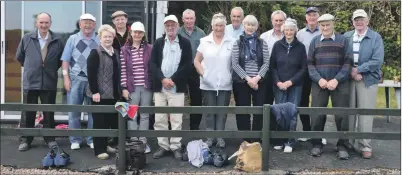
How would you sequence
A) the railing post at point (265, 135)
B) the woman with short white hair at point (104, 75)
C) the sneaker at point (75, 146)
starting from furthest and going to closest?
the sneaker at point (75, 146) → the woman with short white hair at point (104, 75) → the railing post at point (265, 135)

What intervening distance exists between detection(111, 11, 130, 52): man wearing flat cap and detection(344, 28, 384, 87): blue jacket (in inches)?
114

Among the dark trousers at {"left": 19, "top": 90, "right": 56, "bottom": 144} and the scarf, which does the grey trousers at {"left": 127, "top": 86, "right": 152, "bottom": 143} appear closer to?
the dark trousers at {"left": 19, "top": 90, "right": 56, "bottom": 144}

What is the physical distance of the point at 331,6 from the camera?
13969mm

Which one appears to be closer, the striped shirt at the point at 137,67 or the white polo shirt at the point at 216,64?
the striped shirt at the point at 137,67

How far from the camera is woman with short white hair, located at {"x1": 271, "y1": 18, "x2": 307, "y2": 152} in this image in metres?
6.07

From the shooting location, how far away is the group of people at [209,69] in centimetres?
589

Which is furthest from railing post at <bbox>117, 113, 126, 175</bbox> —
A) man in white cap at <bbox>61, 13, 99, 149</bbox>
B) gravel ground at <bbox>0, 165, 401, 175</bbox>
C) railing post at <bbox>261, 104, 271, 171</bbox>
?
railing post at <bbox>261, 104, 271, 171</bbox>

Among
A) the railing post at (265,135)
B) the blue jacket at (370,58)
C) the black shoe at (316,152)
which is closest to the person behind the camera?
the railing post at (265,135)

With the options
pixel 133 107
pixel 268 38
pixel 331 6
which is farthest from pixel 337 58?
pixel 331 6

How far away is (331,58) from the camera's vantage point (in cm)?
591

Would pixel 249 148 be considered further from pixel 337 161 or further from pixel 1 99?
pixel 1 99

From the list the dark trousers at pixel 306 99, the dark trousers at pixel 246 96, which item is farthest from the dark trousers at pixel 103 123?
the dark trousers at pixel 306 99

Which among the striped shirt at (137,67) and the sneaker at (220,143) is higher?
the striped shirt at (137,67)

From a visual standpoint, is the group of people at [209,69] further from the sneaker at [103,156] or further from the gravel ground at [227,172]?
the gravel ground at [227,172]
